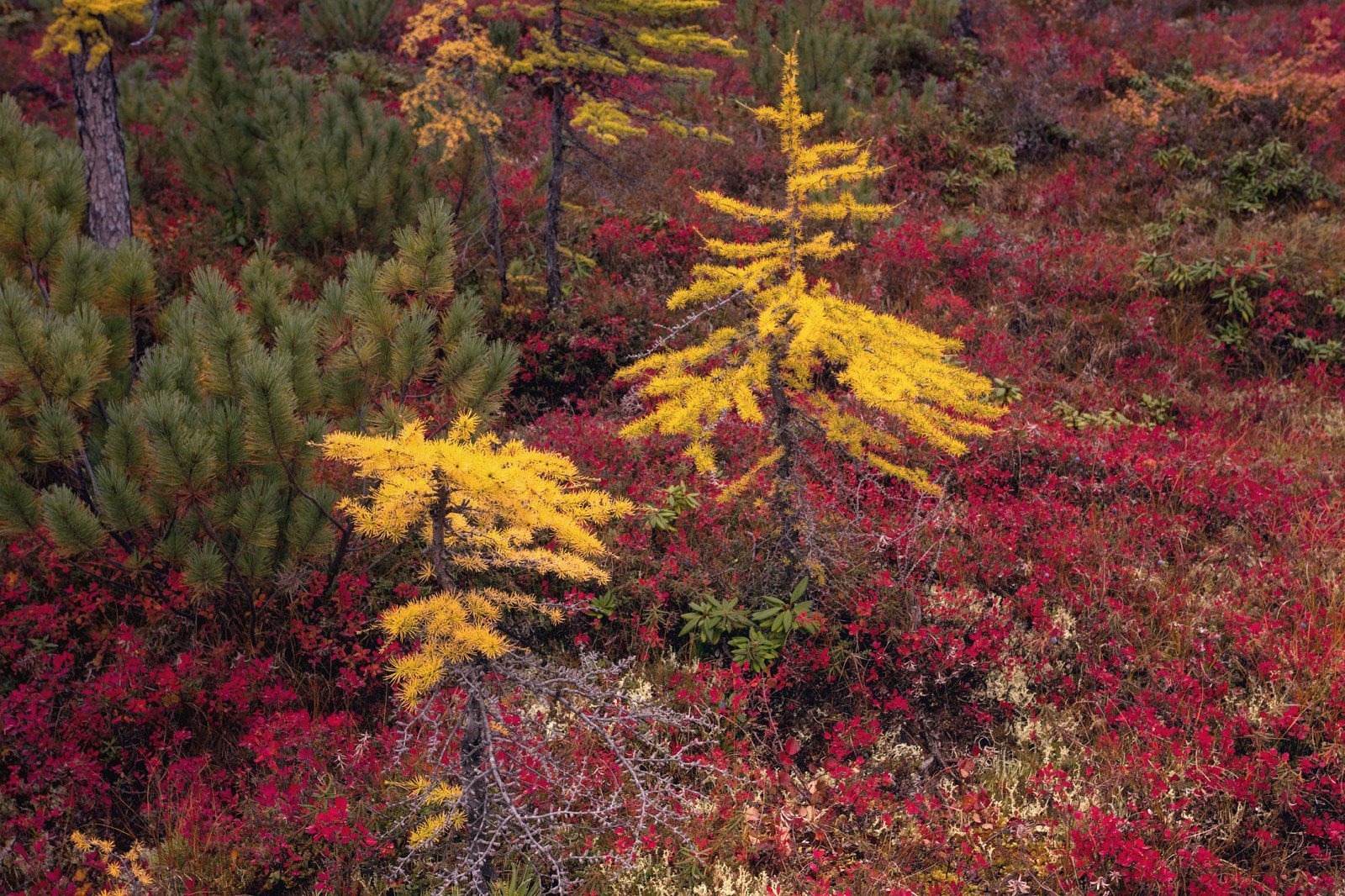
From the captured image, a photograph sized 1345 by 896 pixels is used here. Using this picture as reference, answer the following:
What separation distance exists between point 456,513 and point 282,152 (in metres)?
7.44

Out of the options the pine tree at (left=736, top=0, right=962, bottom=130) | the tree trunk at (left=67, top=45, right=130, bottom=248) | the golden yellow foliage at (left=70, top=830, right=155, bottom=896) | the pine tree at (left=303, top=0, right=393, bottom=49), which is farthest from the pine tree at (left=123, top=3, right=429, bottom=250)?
the golden yellow foliage at (left=70, top=830, right=155, bottom=896)

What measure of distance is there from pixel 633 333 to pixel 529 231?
2555 millimetres

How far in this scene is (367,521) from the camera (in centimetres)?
294

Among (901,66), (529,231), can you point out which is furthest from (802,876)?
(901,66)

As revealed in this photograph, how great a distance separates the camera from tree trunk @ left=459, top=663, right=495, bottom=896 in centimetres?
304

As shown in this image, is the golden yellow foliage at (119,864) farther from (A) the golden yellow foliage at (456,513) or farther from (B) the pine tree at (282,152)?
(B) the pine tree at (282,152)

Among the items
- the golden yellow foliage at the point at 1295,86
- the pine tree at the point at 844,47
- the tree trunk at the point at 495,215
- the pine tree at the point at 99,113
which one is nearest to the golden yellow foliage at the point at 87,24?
→ the pine tree at the point at 99,113

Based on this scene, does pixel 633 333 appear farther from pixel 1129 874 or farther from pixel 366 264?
pixel 1129 874

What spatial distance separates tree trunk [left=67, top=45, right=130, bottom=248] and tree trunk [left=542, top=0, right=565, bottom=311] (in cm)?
422

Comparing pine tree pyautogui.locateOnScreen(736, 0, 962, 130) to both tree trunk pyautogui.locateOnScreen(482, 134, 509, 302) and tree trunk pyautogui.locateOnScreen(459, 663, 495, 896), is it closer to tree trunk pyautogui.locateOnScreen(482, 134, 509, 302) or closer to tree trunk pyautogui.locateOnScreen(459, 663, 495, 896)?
tree trunk pyautogui.locateOnScreen(482, 134, 509, 302)

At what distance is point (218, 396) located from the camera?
14.5 feet

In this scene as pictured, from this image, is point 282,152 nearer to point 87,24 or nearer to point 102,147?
point 102,147

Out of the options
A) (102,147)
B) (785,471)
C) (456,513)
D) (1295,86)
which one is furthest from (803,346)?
(1295,86)

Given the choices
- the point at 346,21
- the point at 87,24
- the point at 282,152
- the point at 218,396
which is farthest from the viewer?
the point at 346,21
